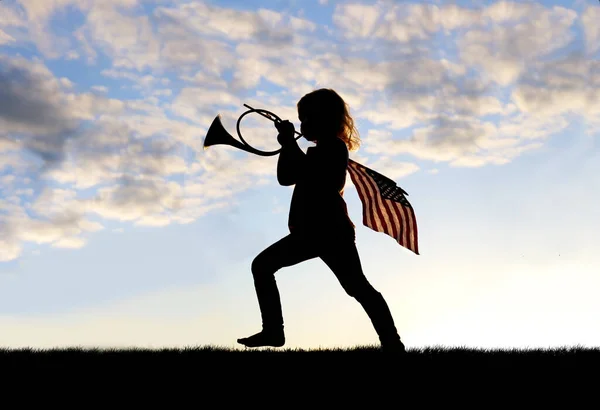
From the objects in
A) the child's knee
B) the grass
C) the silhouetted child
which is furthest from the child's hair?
the grass

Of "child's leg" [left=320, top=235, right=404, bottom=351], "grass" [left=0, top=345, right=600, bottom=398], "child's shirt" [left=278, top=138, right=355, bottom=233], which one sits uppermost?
"child's shirt" [left=278, top=138, right=355, bottom=233]

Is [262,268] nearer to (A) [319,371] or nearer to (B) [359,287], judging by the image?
(B) [359,287]

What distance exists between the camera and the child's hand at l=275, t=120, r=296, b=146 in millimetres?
6996

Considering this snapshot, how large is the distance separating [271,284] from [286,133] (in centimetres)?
156

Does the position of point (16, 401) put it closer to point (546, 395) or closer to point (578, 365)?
point (546, 395)

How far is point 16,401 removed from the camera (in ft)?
17.4

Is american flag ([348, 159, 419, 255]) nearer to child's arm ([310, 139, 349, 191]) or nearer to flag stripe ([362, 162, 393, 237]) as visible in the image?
flag stripe ([362, 162, 393, 237])

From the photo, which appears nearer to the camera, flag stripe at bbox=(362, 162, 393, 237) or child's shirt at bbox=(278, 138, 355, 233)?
child's shirt at bbox=(278, 138, 355, 233)

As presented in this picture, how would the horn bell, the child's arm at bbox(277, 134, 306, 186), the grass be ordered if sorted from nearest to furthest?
1. the grass
2. the child's arm at bbox(277, 134, 306, 186)
3. the horn bell

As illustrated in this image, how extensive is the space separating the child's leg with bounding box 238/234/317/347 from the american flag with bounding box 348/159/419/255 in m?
1.33

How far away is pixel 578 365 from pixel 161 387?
13.5 feet

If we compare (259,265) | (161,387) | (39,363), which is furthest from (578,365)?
(39,363)

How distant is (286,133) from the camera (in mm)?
7027

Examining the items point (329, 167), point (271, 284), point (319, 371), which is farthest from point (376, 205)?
point (319, 371)
